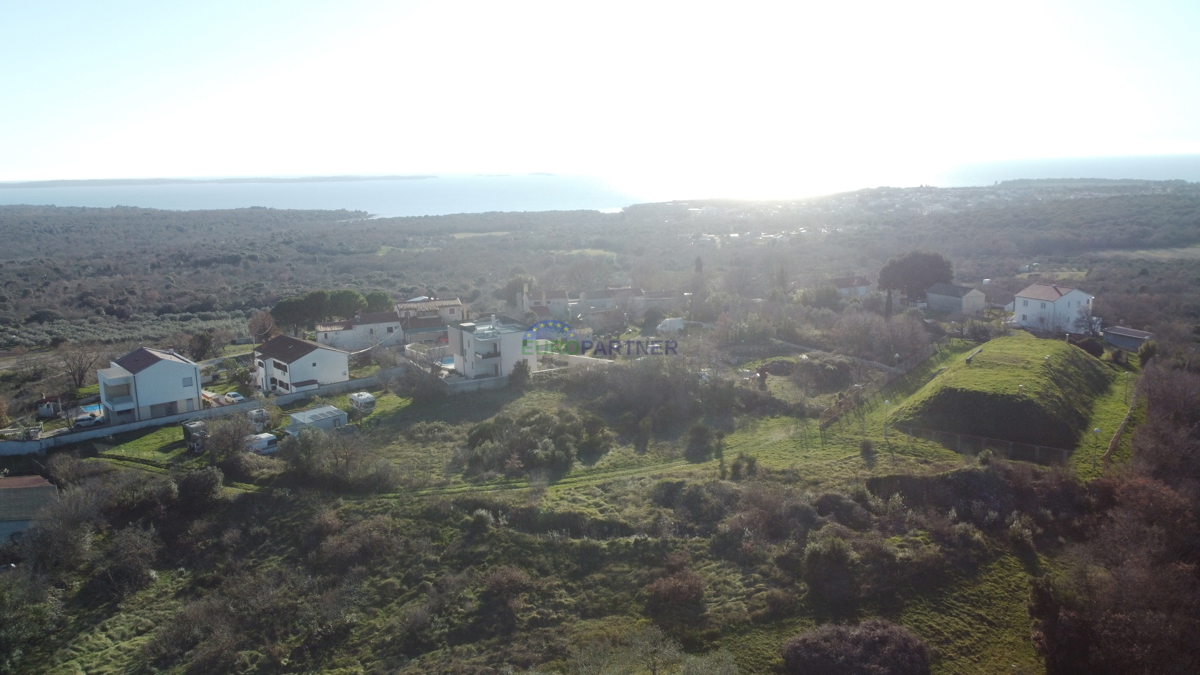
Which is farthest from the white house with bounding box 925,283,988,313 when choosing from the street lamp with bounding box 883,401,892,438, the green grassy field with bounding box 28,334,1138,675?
the street lamp with bounding box 883,401,892,438

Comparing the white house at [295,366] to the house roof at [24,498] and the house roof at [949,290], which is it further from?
the house roof at [949,290]

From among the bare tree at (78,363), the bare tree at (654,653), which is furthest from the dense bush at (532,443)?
the bare tree at (78,363)

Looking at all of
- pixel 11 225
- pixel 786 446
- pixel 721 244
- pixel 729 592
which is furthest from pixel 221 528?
pixel 11 225

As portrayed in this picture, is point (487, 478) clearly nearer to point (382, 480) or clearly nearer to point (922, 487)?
point (382, 480)

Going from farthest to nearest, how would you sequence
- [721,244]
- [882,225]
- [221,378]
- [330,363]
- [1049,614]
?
1. [882,225]
2. [721,244]
3. [221,378]
4. [330,363]
5. [1049,614]

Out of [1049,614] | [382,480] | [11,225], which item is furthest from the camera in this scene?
[11,225]

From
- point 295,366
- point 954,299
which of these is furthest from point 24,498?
point 954,299
